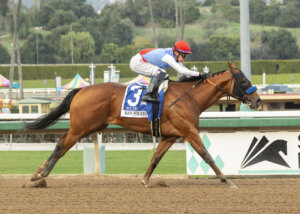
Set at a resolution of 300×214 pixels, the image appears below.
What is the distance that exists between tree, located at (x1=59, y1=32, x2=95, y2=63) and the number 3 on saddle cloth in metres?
75.1

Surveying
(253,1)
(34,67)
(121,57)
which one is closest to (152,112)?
(34,67)

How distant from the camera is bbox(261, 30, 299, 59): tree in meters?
91.9

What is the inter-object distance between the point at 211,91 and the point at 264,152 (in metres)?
1.45

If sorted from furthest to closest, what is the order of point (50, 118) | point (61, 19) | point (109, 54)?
point (61, 19), point (109, 54), point (50, 118)

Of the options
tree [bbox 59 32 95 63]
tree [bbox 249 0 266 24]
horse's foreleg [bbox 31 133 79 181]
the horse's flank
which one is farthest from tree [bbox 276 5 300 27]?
horse's foreleg [bbox 31 133 79 181]

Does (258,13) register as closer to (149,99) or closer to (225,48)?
(225,48)

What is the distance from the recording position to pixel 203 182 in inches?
313

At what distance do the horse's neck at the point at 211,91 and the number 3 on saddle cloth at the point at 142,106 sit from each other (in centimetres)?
45

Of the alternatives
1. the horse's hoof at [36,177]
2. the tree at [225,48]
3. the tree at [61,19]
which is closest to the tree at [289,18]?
the tree at [225,48]

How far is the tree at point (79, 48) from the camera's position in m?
82.8

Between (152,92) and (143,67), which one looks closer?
(152,92)

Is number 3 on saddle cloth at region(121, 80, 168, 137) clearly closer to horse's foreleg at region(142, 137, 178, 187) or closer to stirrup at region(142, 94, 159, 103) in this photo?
stirrup at region(142, 94, 159, 103)

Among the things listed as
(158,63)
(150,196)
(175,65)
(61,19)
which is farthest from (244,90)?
(61,19)

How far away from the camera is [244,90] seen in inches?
293
